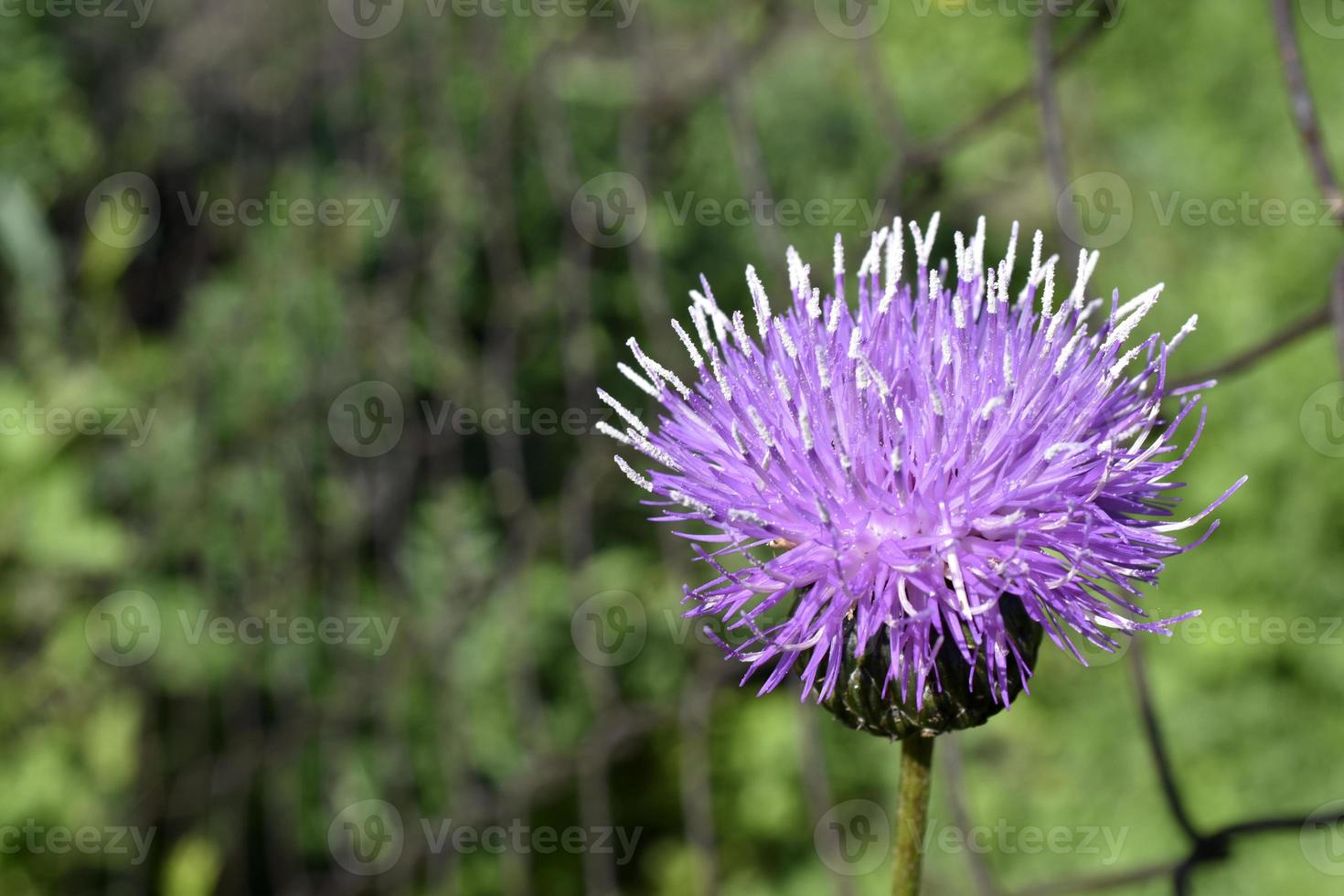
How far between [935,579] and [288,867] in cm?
324

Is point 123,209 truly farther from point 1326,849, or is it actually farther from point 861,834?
point 1326,849

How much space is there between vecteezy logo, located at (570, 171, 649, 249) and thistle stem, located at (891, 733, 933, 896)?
204 cm

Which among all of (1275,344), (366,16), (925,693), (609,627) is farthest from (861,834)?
(366,16)

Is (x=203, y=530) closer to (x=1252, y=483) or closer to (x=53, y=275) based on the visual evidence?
(x=53, y=275)

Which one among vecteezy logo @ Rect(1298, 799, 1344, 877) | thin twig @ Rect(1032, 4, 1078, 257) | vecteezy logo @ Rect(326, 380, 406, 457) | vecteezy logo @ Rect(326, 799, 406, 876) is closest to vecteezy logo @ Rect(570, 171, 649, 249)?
vecteezy logo @ Rect(326, 380, 406, 457)

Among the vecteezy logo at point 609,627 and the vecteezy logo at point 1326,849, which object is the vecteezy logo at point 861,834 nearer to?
the vecteezy logo at point 609,627

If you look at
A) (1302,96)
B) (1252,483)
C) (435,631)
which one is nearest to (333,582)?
(435,631)

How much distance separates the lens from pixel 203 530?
12.8 feet

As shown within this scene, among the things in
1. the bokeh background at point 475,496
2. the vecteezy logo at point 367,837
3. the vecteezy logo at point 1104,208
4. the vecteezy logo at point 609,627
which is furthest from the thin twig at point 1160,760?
the vecteezy logo at point 1104,208

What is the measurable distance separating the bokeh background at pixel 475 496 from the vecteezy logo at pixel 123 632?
12mm

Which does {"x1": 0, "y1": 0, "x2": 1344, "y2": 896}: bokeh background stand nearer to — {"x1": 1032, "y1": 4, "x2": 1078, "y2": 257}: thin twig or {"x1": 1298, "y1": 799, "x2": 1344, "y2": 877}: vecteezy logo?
{"x1": 1298, "y1": 799, "x2": 1344, "y2": 877}: vecteezy logo

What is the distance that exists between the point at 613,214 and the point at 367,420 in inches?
45.6

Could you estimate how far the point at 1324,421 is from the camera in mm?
3053

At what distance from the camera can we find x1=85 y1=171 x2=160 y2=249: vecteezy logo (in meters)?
4.39
